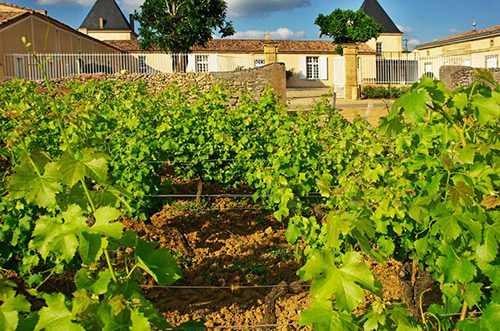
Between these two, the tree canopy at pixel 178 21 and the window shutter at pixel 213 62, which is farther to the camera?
the tree canopy at pixel 178 21

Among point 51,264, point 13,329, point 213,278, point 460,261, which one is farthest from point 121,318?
point 213,278

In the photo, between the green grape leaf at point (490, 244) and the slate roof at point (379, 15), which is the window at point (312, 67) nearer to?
the slate roof at point (379, 15)

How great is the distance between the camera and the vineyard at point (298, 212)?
1.36 metres

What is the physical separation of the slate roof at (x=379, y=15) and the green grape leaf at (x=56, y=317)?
4712 centimetres

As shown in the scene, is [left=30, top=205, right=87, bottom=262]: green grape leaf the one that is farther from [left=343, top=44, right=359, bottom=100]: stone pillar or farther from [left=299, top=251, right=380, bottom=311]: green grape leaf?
[left=343, top=44, right=359, bottom=100]: stone pillar

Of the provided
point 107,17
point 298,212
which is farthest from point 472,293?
point 107,17

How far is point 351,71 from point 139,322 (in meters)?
21.6

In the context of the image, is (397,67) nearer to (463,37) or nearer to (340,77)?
(340,77)

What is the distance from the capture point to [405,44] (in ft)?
156

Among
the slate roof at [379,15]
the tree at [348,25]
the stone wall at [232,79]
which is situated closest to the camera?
the stone wall at [232,79]

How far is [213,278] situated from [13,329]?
322 cm

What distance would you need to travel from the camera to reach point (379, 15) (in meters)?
46.0

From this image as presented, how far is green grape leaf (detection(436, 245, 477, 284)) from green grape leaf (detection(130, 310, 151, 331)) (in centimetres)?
124

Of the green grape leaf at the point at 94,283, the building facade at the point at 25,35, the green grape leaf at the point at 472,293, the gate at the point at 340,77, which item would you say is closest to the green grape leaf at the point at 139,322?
the green grape leaf at the point at 94,283
